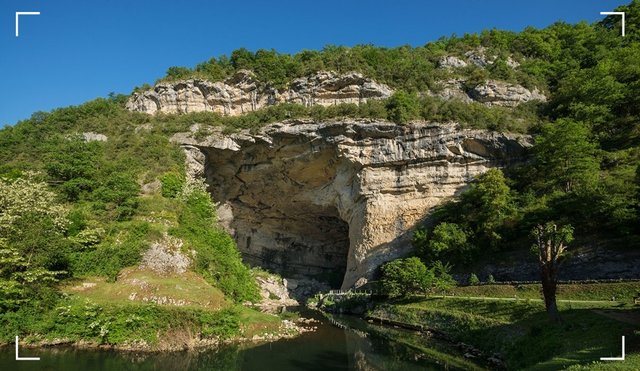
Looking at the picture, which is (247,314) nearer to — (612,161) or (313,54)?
(612,161)

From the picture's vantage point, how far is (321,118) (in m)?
41.2

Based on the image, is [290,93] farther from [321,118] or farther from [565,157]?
[565,157]

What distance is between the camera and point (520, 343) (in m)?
15.4

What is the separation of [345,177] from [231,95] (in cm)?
1837

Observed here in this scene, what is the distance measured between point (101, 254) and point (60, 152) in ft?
54.2

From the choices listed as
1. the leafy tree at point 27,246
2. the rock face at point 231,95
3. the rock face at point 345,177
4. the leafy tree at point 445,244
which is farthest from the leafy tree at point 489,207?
the leafy tree at point 27,246

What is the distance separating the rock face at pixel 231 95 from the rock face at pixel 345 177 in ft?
22.8

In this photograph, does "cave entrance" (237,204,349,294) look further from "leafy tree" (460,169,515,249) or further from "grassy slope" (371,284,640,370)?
"grassy slope" (371,284,640,370)

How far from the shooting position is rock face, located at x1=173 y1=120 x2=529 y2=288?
122ft

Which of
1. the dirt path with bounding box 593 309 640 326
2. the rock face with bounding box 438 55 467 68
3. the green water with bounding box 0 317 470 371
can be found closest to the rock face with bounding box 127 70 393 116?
the rock face with bounding box 438 55 467 68

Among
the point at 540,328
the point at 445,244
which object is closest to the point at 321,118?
the point at 445,244

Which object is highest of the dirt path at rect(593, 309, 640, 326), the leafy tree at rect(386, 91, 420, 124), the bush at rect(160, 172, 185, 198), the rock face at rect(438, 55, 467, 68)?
the rock face at rect(438, 55, 467, 68)

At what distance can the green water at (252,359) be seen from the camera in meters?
Answer: 14.5

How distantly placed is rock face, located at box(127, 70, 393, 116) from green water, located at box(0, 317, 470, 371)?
107ft
